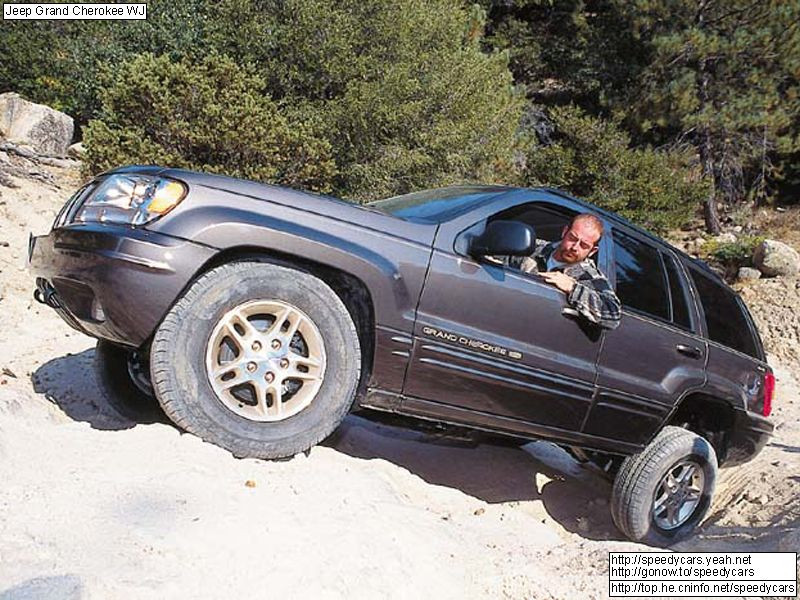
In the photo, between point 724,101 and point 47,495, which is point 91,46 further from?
point 724,101

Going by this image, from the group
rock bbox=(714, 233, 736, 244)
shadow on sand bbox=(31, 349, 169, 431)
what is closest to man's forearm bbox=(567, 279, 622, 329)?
shadow on sand bbox=(31, 349, 169, 431)

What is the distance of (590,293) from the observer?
12.0 ft

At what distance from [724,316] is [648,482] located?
1.44 m

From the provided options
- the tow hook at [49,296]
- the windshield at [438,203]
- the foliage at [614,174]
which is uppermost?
the foliage at [614,174]

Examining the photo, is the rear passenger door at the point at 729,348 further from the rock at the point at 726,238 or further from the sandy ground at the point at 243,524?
the rock at the point at 726,238

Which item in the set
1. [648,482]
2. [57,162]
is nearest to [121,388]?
[648,482]

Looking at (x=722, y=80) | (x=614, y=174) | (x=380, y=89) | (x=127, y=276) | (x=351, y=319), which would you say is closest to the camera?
(x=127, y=276)

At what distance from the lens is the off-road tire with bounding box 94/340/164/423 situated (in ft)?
12.6

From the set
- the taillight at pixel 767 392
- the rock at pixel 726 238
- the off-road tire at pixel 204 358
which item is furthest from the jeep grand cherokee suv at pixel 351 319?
the rock at pixel 726 238

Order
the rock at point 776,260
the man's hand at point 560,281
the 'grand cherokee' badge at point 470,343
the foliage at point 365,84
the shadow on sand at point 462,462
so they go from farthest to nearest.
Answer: the rock at point 776,260
the foliage at point 365,84
the shadow on sand at point 462,462
the man's hand at point 560,281
the 'grand cherokee' badge at point 470,343

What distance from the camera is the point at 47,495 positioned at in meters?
2.41

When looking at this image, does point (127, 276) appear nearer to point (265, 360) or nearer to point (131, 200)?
point (131, 200)

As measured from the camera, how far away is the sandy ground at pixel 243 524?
6.82ft

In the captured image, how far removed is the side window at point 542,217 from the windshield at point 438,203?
5.3 inches
